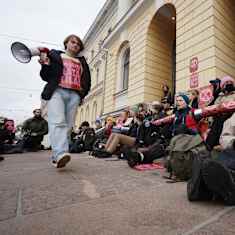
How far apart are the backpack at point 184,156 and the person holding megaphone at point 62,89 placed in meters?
1.22

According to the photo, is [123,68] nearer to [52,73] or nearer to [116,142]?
[116,142]

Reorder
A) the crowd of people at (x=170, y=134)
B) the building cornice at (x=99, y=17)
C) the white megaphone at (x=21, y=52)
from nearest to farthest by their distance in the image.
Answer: the crowd of people at (x=170, y=134) → the white megaphone at (x=21, y=52) → the building cornice at (x=99, y=17)

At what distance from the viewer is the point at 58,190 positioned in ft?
5.60

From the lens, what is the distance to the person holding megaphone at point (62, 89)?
2582mm

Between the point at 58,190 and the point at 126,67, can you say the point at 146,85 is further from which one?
the point at 58,190

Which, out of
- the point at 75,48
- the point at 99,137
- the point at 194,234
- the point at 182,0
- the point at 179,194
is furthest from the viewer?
the point at 182,0

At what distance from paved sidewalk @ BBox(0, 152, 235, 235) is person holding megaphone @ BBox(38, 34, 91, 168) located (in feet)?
2.21

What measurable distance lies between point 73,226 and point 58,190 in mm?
711

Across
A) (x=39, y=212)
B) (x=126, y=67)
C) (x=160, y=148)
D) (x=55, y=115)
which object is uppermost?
(x=126, y=67)

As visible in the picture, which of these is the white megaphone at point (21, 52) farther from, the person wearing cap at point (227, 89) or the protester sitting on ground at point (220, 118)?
the person wearing cap at point (227, 89)

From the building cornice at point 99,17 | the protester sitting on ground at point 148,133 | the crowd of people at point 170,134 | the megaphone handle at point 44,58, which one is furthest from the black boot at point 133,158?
the building cornice at point 99,17

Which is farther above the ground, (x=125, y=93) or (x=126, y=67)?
(x=126, y=67)

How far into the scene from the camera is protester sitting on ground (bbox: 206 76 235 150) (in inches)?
101

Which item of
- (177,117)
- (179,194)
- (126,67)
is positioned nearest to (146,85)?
(126,67)
